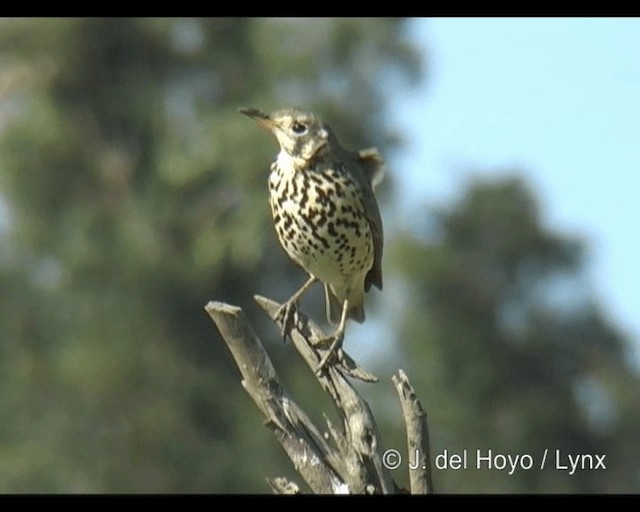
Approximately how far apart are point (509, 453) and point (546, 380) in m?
4.70

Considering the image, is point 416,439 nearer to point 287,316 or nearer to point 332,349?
point 332,349

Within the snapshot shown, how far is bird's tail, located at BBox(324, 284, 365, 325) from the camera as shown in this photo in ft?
26.0

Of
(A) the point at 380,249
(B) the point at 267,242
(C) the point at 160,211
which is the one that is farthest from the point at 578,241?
(A) the point at 380,249

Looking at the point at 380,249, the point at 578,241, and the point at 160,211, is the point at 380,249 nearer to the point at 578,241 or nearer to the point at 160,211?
the point at 578,241

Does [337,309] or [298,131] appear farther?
[337,309]

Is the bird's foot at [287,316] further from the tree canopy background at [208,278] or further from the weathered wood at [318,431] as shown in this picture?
the tree canopy background at [208,278]

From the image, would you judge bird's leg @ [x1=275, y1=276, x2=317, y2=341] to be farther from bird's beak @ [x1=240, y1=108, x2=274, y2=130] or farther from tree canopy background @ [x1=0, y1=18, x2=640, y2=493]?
tree canopy background @ [x1=0, y1=18, x2=640, y2=493]

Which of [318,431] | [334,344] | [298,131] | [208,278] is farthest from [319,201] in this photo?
[208,278]

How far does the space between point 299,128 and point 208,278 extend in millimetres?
19457

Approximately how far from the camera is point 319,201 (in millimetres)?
7391

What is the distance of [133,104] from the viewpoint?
30016 millimetres

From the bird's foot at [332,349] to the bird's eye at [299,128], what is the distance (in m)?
0.75

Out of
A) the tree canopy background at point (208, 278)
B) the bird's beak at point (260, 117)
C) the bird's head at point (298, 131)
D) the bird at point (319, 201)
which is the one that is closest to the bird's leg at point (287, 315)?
the bird at point (319, 201)

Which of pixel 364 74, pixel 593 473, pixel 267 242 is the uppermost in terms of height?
pixel 364 74
